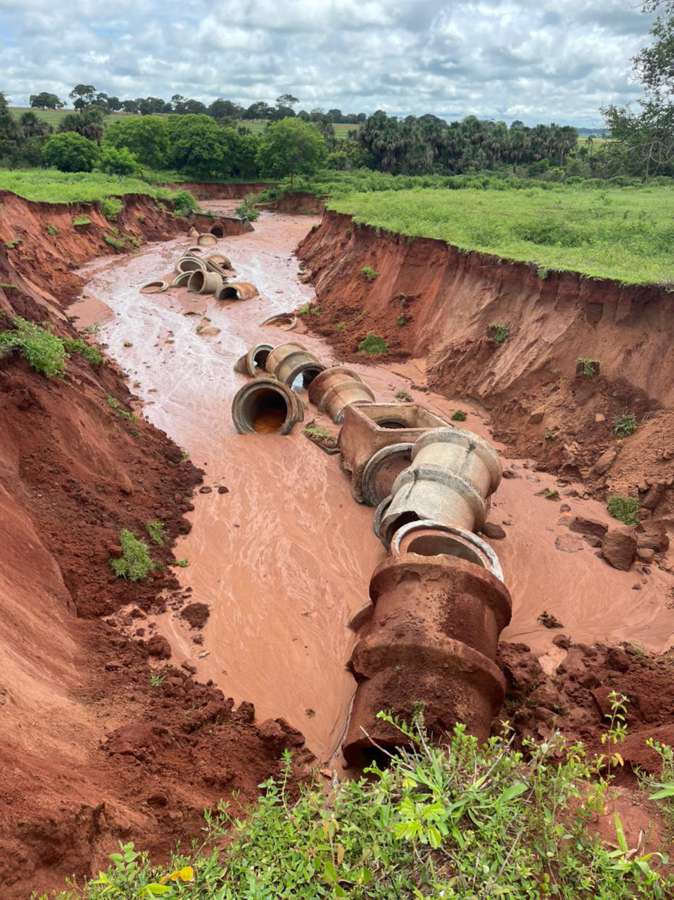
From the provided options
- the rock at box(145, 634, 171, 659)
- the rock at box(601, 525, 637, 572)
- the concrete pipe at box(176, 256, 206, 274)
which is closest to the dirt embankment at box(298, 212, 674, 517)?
the rock at box(601, 525, 637, 572)

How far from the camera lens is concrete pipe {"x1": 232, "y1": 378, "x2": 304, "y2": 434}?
15.4 meters

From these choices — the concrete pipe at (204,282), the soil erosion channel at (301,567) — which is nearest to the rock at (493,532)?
the soil erosion channel at (301,567)

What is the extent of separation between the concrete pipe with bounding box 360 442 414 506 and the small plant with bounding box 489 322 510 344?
6.83 metres

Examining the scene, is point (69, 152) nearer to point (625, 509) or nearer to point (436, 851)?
point (625, 509)

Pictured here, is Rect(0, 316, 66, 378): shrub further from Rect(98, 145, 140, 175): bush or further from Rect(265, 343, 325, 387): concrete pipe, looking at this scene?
Rect(98, 145, 140, 175): bush

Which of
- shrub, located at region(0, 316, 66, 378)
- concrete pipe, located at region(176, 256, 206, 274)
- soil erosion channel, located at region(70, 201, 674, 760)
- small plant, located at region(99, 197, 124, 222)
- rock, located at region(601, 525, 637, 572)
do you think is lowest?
soil erosion channel, located at region(70, 201, 674, 760)

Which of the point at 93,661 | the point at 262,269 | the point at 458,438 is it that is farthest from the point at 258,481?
the point at 262,269

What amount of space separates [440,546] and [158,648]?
420 cm

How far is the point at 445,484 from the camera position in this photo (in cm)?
1016

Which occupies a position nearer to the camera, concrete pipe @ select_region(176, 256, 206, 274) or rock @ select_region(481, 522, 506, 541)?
rock @ select_region(481, 522, 506, 541)

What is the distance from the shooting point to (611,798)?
14.3 feet

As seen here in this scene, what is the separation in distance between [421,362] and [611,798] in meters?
16.6

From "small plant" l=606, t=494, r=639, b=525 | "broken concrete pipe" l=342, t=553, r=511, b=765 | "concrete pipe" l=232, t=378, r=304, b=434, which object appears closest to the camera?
"broken concrete pipe" l=342, t=553, r=511, b=765

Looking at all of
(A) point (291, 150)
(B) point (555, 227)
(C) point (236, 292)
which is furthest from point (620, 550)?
(A) point (291, 150)
